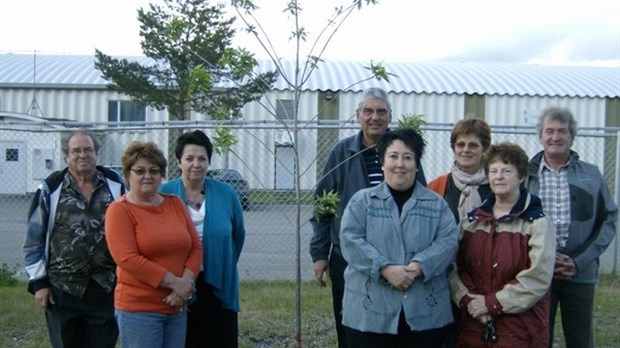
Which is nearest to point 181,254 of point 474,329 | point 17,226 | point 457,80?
point 474,329

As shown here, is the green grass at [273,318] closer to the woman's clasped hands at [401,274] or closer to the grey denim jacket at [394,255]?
the grey denim jacket at [394,255]

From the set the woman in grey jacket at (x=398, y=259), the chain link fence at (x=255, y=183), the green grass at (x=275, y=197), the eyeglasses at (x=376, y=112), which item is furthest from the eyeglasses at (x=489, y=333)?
the chain link fence at (x=255, y=183)

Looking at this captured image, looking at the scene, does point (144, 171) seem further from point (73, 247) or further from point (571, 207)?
point (571, 207)

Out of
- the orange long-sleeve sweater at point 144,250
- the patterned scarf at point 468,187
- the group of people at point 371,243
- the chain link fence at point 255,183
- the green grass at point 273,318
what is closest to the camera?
the group of people at point 371,243

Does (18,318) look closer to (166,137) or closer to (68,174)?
(68,174)

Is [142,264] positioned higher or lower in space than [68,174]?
lower

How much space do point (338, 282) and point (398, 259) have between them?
1.09 meters

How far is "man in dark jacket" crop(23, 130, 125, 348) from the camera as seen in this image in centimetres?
477

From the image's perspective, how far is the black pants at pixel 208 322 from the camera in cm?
→ 475

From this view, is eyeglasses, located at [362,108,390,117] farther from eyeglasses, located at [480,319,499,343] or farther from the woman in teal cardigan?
eyeglasses, located at [480,319,499,343]

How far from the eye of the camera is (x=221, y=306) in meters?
4.78

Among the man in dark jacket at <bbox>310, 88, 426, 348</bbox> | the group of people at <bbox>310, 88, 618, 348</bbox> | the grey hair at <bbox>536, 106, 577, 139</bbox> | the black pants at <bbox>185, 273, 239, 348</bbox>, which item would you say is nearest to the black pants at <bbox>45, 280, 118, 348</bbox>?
the black pants at <bbox>185, 273, 239, 348</bbox>

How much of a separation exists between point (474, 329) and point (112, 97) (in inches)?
882

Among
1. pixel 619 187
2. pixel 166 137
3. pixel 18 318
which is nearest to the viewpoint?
pixel 18 318
